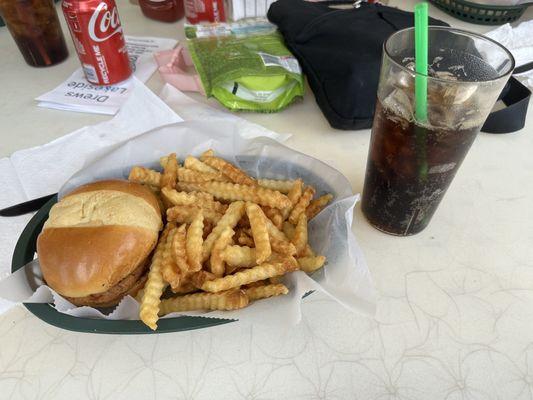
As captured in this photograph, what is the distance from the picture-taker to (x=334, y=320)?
1.95 ft

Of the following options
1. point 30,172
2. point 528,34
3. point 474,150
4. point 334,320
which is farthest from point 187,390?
point 528,34

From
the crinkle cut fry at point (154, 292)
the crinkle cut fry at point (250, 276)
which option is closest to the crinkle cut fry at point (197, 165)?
the crinkle cut fry at point (154, 292)

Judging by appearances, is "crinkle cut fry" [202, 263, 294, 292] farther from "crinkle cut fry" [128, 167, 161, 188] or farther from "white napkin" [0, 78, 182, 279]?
"white napkin" [0, 78, 182, 279]

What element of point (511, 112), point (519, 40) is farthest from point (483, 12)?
point (511, 112)

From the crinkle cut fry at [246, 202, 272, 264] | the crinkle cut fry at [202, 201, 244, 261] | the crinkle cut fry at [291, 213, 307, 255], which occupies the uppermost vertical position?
the crinkle cut fry at [246, 202, 272, 264]

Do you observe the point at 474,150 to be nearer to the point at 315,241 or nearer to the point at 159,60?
the point at 315,241

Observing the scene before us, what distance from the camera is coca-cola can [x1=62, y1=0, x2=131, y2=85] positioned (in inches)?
36.3

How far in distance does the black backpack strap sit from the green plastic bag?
18.5 inches

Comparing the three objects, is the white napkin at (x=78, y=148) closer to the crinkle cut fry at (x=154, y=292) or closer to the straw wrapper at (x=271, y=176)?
the straw wrapper at (x=271, y=176)

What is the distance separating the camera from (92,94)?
1.08 meters

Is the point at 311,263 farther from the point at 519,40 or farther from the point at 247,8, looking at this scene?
the point at 519,40

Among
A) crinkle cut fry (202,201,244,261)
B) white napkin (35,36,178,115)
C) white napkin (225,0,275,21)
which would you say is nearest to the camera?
crinkle cut fry (202,201,244,261)

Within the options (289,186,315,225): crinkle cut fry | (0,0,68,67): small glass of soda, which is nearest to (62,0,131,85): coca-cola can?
(0,0,68,67): small glass of soda

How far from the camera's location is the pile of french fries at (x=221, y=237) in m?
0.53
